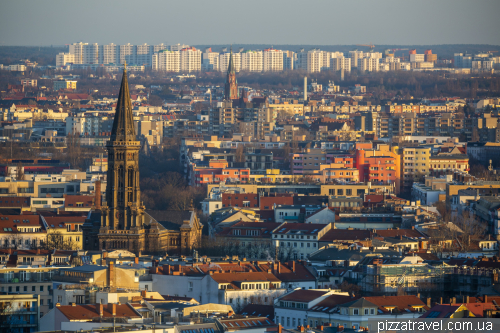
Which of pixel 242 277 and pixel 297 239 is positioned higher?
pixel 297 239

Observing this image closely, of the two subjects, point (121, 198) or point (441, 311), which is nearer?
point (441, 311)

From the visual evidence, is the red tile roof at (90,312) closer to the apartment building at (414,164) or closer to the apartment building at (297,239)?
the apartment building at (297,239)

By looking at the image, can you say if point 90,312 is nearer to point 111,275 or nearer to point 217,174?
point 111,275

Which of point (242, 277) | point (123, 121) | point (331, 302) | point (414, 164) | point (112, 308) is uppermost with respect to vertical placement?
point (123, 121)

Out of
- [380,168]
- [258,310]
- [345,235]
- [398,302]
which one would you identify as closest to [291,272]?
[258,310]

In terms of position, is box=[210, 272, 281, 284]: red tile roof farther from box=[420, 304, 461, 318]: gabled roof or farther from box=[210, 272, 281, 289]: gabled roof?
box=[420, 304, 461, 318]: gabled roof

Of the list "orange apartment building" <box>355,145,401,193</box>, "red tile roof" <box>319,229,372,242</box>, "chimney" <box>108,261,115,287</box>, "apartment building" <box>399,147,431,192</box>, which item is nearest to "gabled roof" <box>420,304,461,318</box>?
"chimney" <box>108,261,115,287</box>

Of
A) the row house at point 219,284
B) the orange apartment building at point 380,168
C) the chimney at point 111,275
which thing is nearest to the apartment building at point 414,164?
the orange apartment building at point 380,168

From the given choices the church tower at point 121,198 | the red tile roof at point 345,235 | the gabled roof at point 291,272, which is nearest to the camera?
the gabled roof at point 291,272

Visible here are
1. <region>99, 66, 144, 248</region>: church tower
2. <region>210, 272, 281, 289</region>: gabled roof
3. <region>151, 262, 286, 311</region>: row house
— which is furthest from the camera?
<region>99, 66, 144, 248</region>: church tower

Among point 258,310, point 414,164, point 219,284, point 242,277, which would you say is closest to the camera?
point 258,310

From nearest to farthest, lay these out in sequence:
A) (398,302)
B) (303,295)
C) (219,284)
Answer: (398,302)
(303,295)
(219,284)

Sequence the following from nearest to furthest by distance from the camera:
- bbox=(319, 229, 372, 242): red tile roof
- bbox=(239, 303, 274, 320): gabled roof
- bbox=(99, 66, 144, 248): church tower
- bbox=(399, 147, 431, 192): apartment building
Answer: bbox=(239, 303, 274, 320): gabled roof, bbox=(99, 66, 144, 248): church tower, bbox=(319, 229, 372, 242): red tile roof, bbox=(399, 147, 431, 192): apartment building

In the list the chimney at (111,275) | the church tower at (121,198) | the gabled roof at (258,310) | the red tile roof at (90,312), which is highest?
the church tower at (121,198)
